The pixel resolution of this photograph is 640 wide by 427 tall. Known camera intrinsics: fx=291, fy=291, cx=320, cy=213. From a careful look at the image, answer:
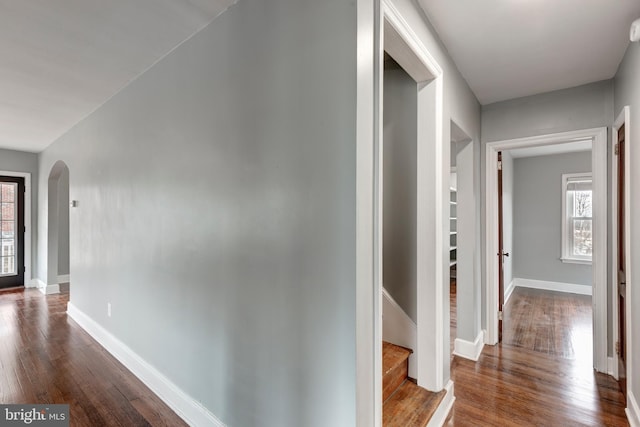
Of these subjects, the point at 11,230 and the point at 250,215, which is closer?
the point at 250,215

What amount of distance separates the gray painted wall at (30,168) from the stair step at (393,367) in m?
6.58

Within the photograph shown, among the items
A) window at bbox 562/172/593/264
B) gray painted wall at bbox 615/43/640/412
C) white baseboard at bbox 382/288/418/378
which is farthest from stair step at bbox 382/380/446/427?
window at bbox 562/172/593/264

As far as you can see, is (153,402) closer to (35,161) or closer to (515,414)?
(515,414)

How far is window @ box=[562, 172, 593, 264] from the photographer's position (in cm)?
533

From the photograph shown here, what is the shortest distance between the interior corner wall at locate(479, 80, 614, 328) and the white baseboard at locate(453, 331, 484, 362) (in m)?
0.33

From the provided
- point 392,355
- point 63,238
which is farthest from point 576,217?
point 63,238

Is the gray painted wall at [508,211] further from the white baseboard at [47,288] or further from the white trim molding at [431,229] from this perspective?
the white baseboard at [47,288]

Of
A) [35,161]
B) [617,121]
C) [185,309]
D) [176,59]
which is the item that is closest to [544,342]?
[617,121]

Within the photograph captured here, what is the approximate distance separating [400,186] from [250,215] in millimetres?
1208

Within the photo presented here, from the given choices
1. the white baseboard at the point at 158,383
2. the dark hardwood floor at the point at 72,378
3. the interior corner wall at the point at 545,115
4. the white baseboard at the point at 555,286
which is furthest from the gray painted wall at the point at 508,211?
the dark hardwood floor at the point at 72,378

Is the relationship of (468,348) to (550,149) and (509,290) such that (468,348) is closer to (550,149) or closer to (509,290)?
(509,290)

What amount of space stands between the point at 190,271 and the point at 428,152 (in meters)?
1.79

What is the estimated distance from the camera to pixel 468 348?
2.86 metres

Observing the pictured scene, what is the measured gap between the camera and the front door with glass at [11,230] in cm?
511
